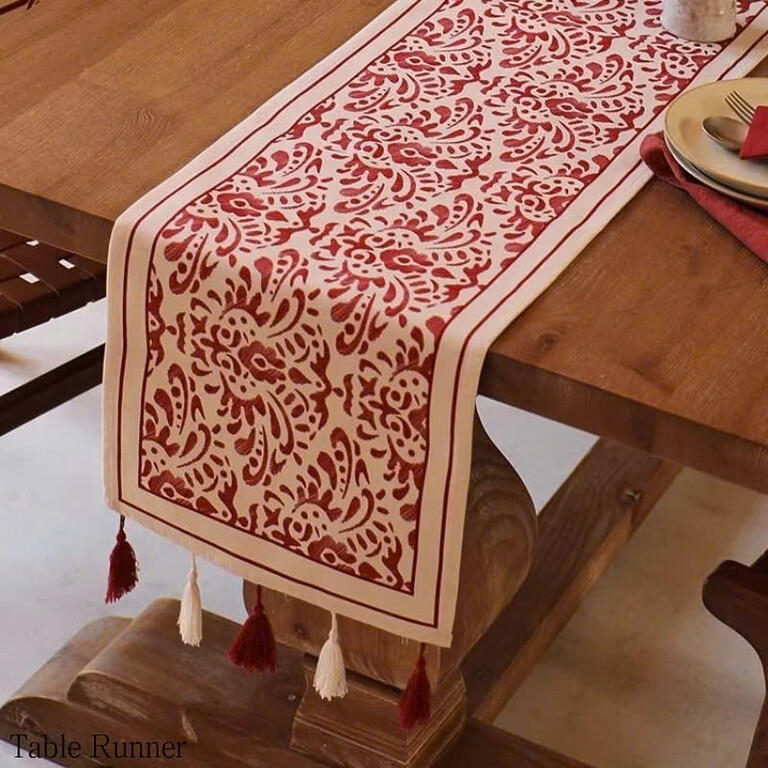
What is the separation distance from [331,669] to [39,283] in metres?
0.63

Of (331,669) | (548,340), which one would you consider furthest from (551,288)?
(331,669)

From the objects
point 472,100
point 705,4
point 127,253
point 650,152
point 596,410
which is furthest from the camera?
point 705,4

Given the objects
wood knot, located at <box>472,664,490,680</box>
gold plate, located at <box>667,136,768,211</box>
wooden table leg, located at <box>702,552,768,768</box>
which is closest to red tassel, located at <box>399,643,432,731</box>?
wooden table leg, located at <box>702,552,768,768</box>

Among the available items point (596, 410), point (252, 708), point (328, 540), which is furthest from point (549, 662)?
point (596, 410)

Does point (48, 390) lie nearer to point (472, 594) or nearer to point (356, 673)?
point (356, 673)

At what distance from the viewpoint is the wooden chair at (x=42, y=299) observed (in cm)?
187

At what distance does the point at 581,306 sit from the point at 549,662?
0.87m

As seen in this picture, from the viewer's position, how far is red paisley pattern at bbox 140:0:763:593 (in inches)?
52.3

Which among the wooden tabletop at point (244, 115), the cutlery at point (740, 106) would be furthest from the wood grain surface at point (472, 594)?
the cutlery at point (740, 106)

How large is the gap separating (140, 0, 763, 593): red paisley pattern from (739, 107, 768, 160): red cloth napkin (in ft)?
0.44

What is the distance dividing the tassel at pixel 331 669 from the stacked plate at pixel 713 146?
0.55m

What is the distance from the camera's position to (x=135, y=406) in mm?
1461

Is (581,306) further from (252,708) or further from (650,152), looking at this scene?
(252,708)

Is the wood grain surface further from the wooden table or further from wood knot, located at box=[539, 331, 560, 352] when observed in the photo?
wood knot, located at box=[539, 331, 560, 352]
